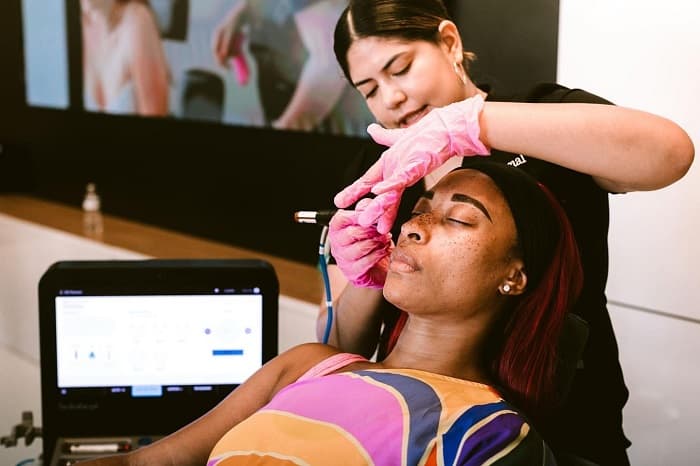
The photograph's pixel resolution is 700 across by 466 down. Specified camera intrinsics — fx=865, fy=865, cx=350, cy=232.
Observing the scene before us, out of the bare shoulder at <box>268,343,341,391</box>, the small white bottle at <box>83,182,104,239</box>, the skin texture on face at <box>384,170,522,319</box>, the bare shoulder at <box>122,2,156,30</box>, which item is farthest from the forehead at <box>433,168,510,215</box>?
the small white bottle at <box>83,182,104,239</box>

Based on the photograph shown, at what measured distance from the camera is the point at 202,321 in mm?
1743

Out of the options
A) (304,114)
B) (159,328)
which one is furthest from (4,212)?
(159,328)

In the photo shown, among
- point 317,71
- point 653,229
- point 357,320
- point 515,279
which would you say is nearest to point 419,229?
point 515,279

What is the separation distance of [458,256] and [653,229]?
78 cm

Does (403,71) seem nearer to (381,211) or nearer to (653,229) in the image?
(381,211)

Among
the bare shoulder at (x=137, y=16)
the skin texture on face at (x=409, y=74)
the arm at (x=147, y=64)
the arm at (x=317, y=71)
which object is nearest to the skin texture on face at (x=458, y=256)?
the skin texture on face at (x=409, y=74)

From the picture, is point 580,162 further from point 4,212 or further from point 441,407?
point 4,212

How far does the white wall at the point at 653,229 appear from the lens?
1875mm

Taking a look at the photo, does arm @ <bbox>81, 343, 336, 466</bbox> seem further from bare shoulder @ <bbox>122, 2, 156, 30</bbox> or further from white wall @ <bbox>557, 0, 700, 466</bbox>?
bare shoulder @ <bbox>122, 2, 156, 30</bbox>

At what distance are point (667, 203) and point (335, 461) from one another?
1.06m

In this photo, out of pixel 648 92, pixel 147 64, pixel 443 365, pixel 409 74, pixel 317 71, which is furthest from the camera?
pixel 147 64

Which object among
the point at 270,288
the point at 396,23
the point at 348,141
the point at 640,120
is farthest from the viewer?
the point at 348,141

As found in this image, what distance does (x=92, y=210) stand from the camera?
14.2ft

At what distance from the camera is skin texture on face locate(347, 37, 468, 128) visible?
1.55 meters
